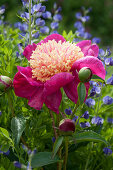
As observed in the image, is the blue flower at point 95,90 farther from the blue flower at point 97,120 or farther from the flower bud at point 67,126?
the flower bud at point 67,126

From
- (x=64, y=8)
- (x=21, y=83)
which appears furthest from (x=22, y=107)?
(x=64, y=8)

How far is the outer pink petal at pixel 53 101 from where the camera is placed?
0.57 meters

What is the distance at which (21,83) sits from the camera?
603mm

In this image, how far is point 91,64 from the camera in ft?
1.91

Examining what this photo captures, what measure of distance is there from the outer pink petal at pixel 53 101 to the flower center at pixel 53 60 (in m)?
0.04

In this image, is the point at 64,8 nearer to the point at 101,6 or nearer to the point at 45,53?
the point at 101,6

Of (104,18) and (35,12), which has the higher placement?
(104,18)

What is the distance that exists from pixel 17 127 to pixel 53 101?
104mm

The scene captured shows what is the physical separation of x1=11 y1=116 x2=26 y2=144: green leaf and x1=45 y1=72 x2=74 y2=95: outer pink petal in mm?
104

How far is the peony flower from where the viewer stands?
0.57m

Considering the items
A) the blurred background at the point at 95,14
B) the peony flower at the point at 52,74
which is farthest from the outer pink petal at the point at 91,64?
the blurred background at the point at 95,14

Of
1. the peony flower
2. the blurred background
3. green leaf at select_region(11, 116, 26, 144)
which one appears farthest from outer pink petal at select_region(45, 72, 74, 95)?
the blurred background

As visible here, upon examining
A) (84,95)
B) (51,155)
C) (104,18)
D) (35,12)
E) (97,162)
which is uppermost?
(104,18)

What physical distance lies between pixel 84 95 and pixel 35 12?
1.12 ft
